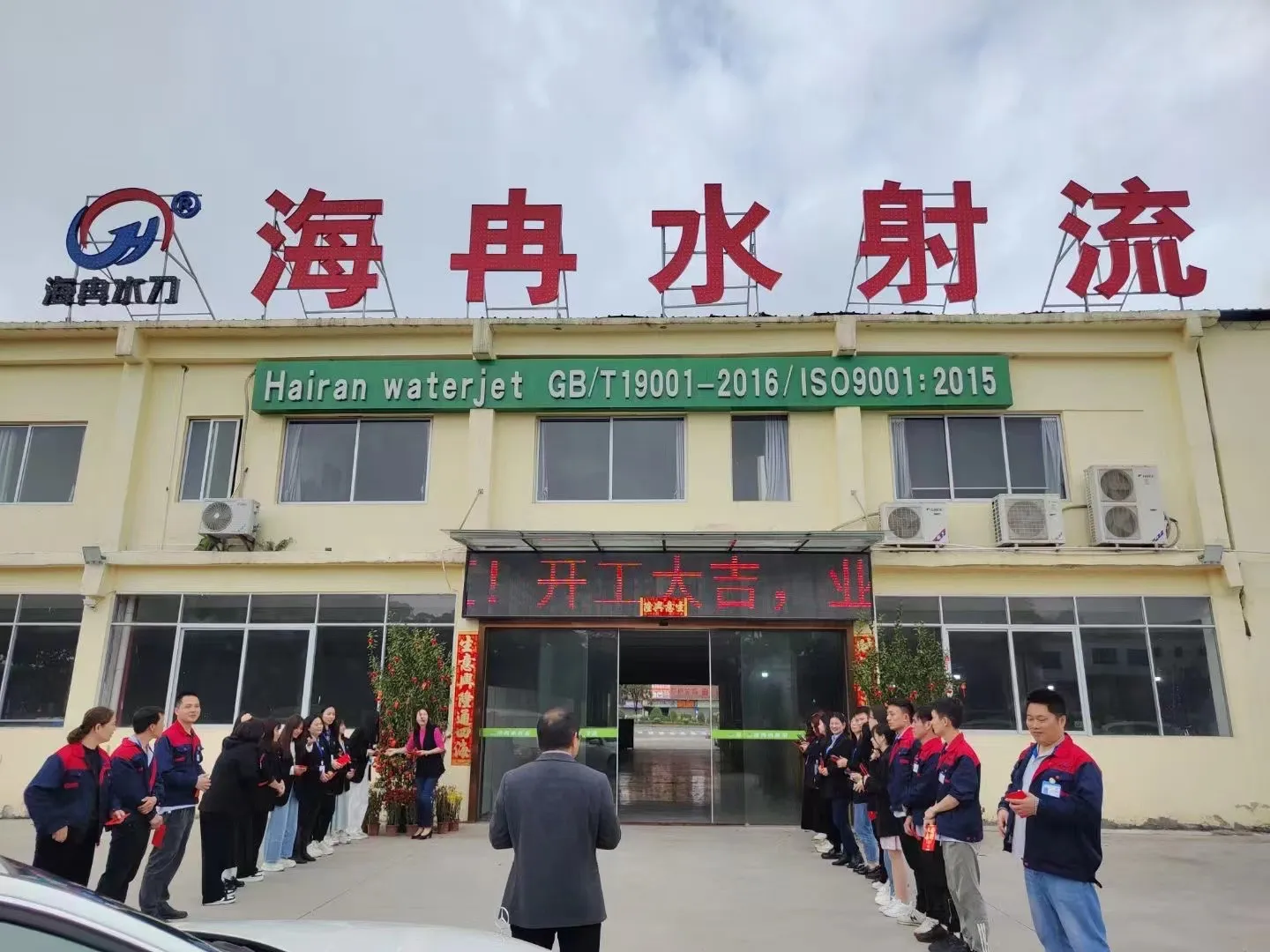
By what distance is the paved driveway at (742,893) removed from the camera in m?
6.04

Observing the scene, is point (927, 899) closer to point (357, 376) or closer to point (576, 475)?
point (576, 475)

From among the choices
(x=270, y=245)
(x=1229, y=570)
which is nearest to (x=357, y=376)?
(x=270, y=245)

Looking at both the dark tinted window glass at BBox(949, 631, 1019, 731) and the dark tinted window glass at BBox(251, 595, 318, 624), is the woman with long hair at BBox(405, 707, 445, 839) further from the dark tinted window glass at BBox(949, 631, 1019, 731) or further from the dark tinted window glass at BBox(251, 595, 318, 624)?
the dark tinted window glass at BBox(949, 631, 1019, 731)

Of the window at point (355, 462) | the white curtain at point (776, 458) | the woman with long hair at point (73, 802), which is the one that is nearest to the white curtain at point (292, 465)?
the window at point (355, 462)

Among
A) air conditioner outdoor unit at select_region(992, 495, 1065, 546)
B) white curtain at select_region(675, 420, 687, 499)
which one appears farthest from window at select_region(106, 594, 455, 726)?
air conditioner outdoor unit at select_region(992, 495, 1065, 546)

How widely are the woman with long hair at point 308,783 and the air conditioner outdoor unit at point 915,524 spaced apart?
7.06 meters

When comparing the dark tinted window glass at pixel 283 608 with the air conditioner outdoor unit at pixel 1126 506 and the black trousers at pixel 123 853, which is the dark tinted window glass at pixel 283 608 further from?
the air conditioner outdoor unit at pixel 1126 506

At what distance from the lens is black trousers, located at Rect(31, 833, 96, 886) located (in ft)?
16.7

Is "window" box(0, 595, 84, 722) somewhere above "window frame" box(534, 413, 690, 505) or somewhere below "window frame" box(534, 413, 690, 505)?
below

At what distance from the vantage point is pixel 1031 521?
11.1m

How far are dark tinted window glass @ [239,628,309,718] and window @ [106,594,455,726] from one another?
12 millimetres

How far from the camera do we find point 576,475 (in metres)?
12.2

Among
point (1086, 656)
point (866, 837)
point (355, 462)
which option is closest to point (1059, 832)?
point (866, 837)

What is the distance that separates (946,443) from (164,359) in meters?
11.2
